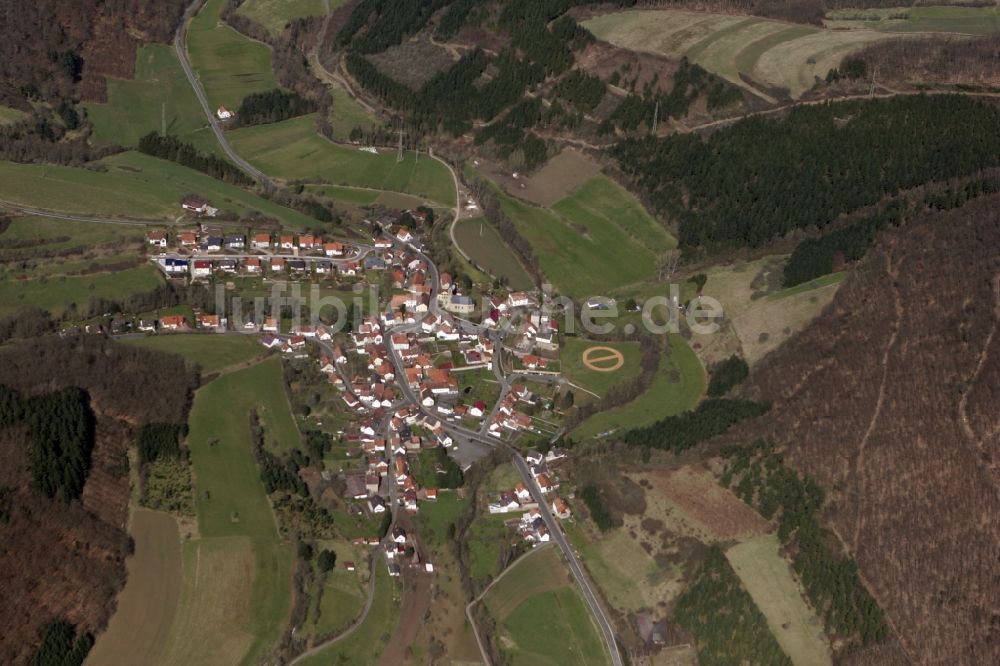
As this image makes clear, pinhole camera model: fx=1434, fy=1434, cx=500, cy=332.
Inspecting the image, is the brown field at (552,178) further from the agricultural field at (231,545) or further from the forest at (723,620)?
the forest at (723,620)

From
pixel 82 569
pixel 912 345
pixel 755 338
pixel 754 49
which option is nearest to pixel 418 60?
pixel 754 49

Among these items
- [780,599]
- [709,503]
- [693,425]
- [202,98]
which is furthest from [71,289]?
[780,599]

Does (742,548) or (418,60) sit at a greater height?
(418,60)

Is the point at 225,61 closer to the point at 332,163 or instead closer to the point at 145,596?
the point at 332,163

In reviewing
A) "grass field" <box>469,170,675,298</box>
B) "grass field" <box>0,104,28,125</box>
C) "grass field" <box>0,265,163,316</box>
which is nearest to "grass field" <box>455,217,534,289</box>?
"grass field" <box>469,170,675,298</box>

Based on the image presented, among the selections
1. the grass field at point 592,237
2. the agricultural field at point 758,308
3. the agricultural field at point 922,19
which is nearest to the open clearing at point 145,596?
the agricultural field at point 758,308

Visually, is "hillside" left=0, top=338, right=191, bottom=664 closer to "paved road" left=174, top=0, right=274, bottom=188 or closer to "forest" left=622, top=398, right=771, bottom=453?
"forest" left=622, top=398, right=771, bottom=453

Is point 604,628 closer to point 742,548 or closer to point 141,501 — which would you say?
point 742,548
